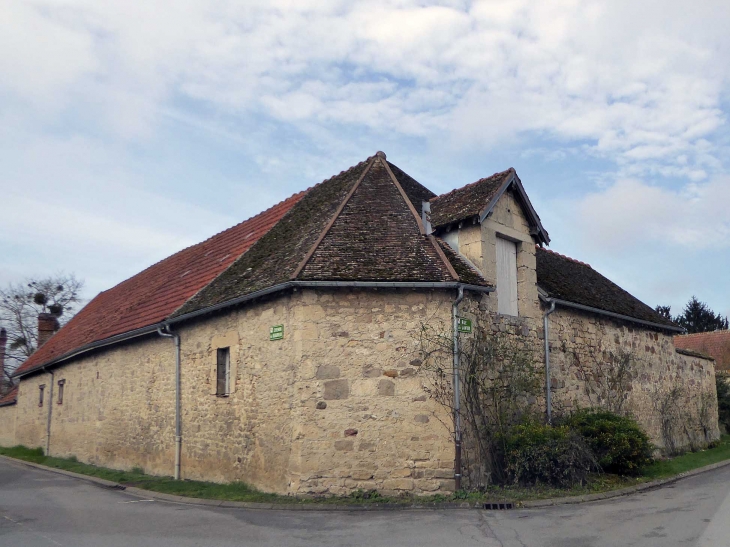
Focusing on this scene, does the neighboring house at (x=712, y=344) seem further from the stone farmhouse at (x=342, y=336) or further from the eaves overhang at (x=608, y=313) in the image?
the stone farmhouse at (x=342, y=336)

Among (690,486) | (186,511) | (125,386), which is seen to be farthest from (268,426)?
(690,486)

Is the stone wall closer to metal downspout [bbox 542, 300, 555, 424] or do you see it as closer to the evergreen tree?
metal downspout [bbox 542, 300, 555, 424]

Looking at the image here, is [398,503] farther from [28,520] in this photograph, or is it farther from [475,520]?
[28,520]

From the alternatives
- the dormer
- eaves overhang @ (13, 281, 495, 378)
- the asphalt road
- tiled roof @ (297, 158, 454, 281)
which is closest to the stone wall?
eaves overhang @ (13, 281, 495, 378)

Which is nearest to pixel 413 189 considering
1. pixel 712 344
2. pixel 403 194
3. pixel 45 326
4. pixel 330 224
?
pixel 403 194

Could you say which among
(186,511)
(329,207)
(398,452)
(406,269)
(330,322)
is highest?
(329,207)

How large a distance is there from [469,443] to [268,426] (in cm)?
350

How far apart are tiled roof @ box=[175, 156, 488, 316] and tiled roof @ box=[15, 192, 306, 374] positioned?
131 cm

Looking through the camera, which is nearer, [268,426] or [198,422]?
[268,426]

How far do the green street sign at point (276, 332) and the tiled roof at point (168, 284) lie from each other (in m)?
4.05

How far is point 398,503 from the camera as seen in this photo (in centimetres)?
1051

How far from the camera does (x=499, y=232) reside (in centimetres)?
1334

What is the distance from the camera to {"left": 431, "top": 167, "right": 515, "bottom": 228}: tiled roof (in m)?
12.9

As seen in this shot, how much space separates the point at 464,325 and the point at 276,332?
130 inches
